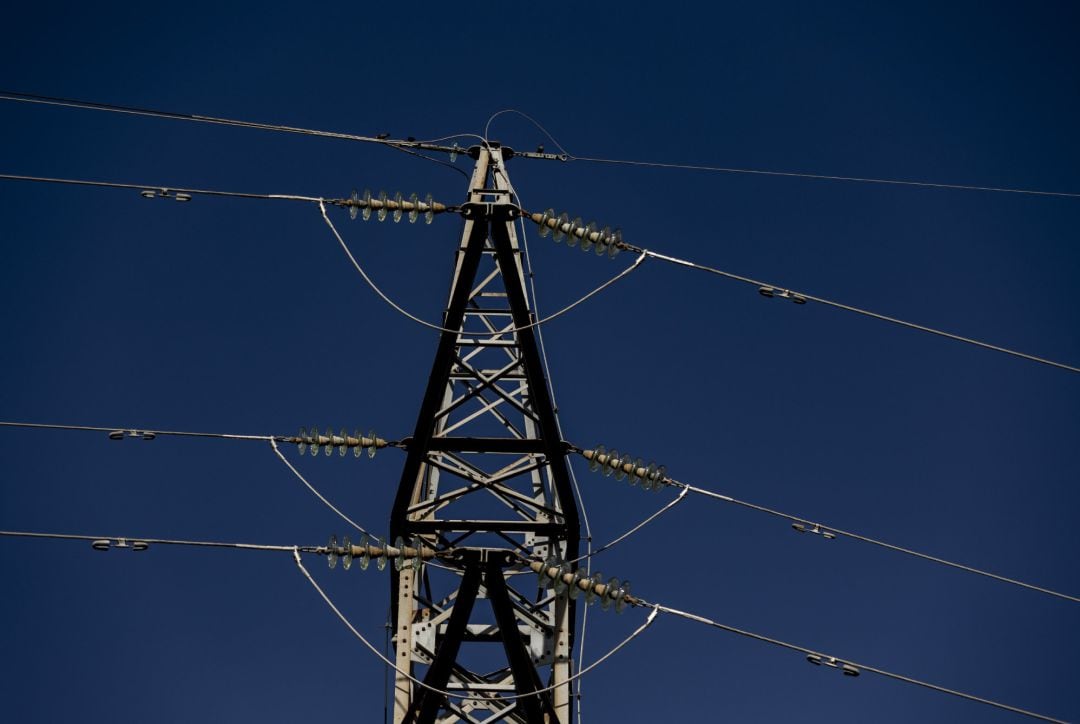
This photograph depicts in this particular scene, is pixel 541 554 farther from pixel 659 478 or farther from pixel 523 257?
pixel 523 257

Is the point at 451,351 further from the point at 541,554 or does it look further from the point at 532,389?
the point at 541,554

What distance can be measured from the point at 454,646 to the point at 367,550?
1.39 m

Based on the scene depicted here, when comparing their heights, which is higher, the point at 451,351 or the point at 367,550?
the point at 451,351

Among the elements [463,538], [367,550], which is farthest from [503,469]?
[367,550]

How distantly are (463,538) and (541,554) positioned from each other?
957 mm

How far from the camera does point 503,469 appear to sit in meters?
18.9

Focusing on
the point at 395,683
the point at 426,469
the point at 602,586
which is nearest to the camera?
the point at 602,586

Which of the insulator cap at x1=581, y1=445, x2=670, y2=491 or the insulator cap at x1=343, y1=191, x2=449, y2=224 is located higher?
the insulator cap at x1=343, y1=191, x2=449, y2=224

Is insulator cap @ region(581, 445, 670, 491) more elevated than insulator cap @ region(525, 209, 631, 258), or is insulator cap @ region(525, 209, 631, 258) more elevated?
insulator cap @ region(525, 209, 631, 258)

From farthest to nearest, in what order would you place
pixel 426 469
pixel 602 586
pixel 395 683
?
pixel 426 469
pixel 395 683
pixel 602 586

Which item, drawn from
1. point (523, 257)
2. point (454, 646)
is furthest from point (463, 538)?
point (523, 257)

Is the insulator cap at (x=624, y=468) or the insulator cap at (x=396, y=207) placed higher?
the insulator cap at (x=396, y=207)

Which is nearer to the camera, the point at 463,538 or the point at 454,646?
the point at 454,646

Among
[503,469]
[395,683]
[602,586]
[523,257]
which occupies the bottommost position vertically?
[395,683]
